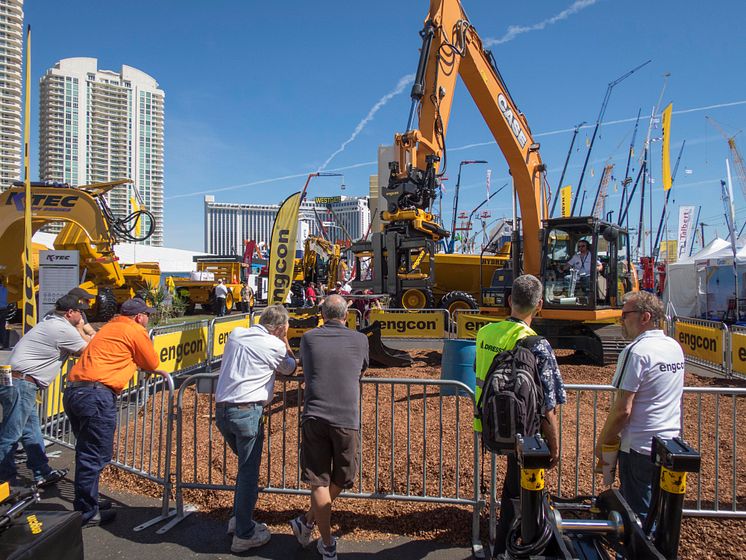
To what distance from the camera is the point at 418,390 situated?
714 cm

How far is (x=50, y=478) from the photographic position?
14.5 feet

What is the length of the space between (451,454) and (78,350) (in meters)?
3.69

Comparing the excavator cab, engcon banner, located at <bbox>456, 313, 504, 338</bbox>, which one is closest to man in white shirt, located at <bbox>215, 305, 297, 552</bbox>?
the excavator cab

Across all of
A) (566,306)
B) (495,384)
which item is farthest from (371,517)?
(566,306)

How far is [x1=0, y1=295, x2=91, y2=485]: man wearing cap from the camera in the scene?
4.21 metres

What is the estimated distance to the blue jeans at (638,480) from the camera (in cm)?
266

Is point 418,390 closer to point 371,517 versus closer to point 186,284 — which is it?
point 371,517

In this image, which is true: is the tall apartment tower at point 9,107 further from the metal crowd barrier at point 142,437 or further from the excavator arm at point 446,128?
the metal crowd barrier at point 142,437

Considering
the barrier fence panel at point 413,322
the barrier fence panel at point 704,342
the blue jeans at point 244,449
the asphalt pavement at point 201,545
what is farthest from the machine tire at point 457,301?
the blue jeans at point 244,449

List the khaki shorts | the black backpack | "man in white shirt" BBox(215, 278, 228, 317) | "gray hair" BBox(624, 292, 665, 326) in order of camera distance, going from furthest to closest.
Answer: "man in white shirt" BBox(215, 278, 228, 317)
the khaki shorts
"gray hair" BBox(624, 292, 665, 326)
the black backpack

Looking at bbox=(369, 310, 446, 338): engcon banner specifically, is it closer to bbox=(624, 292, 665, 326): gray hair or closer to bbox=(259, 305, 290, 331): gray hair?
bbox=(259, 305, 290, 331): gray hair

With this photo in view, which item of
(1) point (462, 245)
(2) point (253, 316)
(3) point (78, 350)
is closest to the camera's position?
(3) point (78, 350)

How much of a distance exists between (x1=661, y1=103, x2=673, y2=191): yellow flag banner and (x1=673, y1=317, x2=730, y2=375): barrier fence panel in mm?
11957

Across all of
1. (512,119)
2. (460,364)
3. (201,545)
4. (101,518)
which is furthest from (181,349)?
(512,119)
